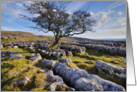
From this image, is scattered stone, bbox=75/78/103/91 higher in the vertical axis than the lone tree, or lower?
lower

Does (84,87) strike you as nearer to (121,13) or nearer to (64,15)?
(121,13)

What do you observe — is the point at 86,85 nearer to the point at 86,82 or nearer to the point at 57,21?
the point at 86,82

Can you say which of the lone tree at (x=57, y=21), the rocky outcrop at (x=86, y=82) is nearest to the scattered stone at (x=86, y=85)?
the rocky outcrop at (x=86, y=82)

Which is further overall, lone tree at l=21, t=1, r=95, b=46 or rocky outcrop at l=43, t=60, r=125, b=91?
lone tree at l=21, t=1, r=95, b=46

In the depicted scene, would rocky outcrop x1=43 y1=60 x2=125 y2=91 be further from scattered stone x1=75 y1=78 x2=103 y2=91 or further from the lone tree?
the lone tree

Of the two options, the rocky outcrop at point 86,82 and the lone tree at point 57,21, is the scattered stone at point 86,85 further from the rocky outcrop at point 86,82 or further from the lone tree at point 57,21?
the lone tree at point 57,21

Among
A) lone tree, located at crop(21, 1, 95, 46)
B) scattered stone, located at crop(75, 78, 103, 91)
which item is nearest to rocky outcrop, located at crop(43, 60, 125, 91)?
scattered stone, located at crop(75, 78, 103, 91)

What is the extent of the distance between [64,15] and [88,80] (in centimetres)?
716

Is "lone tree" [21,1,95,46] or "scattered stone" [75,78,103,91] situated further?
"lone tree" [21,1,95,46]

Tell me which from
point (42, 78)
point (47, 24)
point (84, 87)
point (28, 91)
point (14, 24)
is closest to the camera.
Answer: point (84, 87)

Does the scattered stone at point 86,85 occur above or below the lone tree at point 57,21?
below

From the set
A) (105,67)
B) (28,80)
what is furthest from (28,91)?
(105,67)

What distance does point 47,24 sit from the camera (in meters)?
9.27

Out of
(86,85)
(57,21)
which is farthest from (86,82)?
(57,21)
